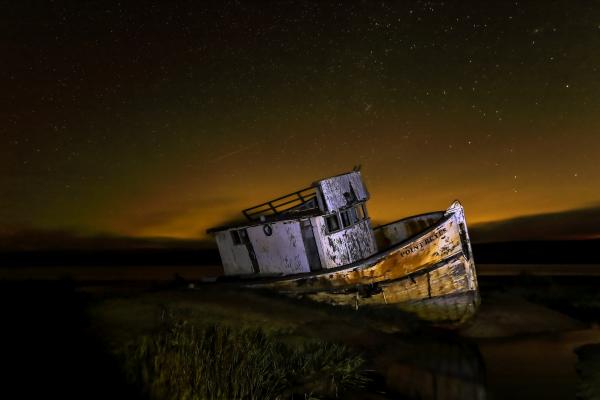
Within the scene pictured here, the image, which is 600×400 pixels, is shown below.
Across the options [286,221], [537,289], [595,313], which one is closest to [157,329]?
[286,221]

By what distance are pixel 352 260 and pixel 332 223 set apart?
1296 mm

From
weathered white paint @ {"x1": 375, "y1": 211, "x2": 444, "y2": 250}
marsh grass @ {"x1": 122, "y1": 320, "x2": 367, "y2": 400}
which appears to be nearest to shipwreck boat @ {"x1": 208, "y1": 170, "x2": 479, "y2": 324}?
weathered white paint @ {"x1": 375, "y1": 211, "x2": 444, "y2": 250}

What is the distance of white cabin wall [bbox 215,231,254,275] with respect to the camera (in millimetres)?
16344

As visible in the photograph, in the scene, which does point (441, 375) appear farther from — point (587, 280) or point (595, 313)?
point (587, 280)

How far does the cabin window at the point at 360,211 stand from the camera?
16.3m

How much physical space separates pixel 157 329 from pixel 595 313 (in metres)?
14.3

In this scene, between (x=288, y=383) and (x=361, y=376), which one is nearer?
(x=288, y=383)

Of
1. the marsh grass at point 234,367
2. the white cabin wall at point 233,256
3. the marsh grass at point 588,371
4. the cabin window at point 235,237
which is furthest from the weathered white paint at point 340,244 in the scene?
the marsh grass at point 588,371

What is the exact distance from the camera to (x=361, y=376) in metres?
8.81

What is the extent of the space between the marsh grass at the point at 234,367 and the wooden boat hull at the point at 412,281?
182 inches

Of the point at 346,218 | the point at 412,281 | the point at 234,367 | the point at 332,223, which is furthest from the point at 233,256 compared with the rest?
the point at 234,367

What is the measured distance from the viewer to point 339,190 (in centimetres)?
1565

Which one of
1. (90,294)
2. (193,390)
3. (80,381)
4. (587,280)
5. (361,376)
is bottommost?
(587,280)

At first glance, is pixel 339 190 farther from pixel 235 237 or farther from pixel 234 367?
pixel 234 367
